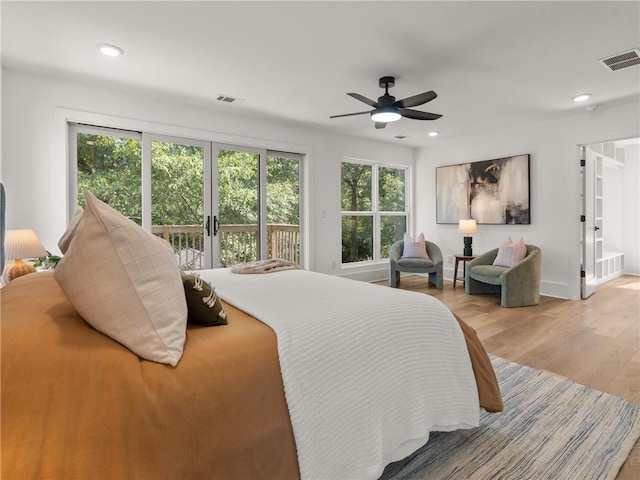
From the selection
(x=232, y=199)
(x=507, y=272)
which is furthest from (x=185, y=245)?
(x=507, y=272)

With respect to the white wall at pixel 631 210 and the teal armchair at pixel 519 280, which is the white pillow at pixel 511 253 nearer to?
the teal armchair at pixel 519 280

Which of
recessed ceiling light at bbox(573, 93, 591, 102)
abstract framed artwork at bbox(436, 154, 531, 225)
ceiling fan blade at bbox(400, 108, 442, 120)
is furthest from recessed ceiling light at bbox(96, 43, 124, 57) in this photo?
abstract framed artwork at bbox(436, 154, 531, 225)

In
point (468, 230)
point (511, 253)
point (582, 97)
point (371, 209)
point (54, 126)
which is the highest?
point (582, 97)

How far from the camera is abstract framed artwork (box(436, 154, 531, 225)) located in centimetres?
523

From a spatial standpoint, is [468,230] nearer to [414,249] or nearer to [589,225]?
[414,249]

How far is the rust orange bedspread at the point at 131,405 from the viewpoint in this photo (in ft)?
2.76

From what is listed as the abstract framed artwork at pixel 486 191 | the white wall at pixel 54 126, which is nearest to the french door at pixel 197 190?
the white wall at pixel 54 126

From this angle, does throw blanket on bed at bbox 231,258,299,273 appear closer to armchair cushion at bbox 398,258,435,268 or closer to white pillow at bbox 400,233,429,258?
armchair cushion at bbox 398,258,435,268

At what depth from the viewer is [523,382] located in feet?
7.72

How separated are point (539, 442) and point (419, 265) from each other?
374 cm

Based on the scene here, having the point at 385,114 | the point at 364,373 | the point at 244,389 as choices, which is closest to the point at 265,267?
A: the point at 364,373

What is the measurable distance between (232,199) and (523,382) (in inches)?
142

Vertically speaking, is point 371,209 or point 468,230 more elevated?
point 371,209

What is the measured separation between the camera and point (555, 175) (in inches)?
194
